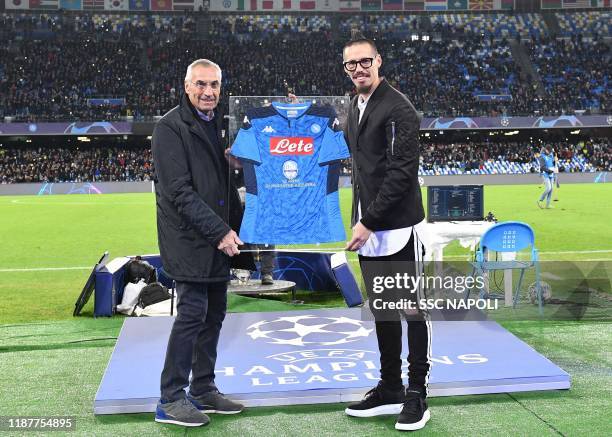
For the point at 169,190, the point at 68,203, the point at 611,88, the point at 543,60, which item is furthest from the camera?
the point at 543,60

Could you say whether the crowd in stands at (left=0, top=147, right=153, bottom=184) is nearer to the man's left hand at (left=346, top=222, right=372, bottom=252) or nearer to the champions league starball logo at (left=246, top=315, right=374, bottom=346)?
the champions league starball logo at (left=246, top=315, right=374, bottom=346)

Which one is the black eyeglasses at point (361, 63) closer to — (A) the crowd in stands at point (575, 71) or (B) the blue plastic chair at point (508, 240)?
(B) the blue plastic chair at point (508, 240)

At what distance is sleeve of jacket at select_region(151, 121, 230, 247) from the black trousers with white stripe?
0.85 m

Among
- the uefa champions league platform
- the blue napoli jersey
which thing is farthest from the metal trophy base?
the blue napoli jersey

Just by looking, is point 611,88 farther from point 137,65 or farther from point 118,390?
point 118,390

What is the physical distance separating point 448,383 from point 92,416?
6.85ft

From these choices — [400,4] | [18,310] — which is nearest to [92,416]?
[18,310]

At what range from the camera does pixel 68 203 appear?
28.3 meters

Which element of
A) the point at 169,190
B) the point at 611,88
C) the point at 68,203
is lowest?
the point at 68,203

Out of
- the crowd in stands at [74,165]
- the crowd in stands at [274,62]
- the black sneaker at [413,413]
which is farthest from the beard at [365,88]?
the crowd in stands at [274,62]

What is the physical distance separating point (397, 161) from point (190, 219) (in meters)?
1.11

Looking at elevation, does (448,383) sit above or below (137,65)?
below

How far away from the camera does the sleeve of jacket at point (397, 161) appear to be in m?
3.81

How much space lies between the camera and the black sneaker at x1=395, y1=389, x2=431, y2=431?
3.90 m
